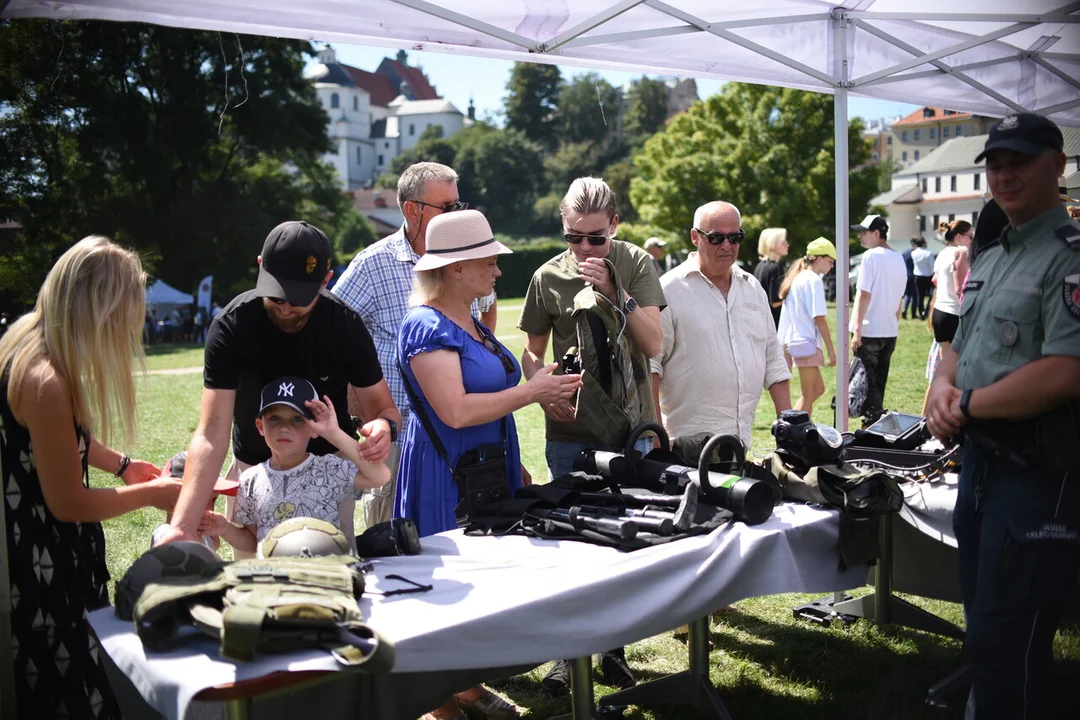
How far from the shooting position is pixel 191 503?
2486 millimetres

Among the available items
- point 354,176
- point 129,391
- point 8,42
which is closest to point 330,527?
point 129,391

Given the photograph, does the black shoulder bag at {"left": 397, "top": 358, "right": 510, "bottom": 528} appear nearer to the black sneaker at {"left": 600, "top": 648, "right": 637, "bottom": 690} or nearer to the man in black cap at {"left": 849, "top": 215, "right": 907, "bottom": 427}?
the black sneaker at {"left": 600, "top": 648, "right": 637, "bottom": 690}

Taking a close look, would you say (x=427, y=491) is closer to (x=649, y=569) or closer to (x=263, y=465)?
(x=263, y=465)

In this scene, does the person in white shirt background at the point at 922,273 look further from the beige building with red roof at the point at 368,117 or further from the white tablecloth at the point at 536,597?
the beige building with red roof at the point at 368,117

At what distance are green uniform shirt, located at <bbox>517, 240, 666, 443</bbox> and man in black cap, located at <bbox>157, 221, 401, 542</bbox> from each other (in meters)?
0.91

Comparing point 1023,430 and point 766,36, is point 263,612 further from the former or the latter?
point 766,36

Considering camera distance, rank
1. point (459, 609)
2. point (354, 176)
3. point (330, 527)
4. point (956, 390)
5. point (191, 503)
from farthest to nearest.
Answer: point (354, 176) → point (956, 390) → point (191, 503) → point (330, 527) → point (459, 609)

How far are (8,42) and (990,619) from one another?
10.7 m

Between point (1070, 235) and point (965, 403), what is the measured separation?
1.69 feet

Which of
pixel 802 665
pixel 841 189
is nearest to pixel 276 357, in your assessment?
pixel 802 665

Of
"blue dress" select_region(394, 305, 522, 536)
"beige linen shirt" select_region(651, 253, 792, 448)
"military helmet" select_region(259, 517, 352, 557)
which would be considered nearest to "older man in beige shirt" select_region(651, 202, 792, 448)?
"beige linen shirt" select_region(651, 253, 792, 448)

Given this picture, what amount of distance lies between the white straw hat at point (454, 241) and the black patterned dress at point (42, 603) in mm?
1139

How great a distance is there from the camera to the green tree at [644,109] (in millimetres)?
100188

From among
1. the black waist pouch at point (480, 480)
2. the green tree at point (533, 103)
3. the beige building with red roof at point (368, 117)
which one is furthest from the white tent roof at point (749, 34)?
the beige building with red roof at point (368, 117)
